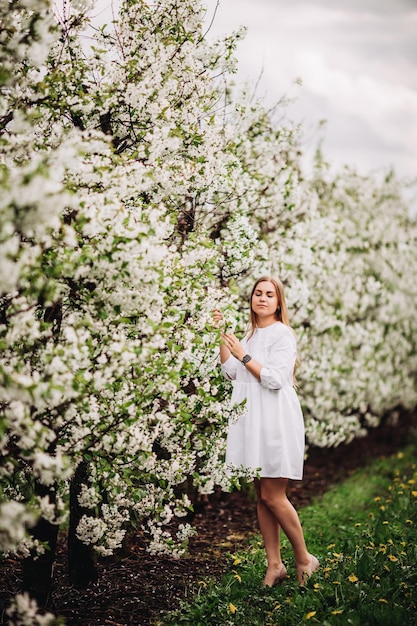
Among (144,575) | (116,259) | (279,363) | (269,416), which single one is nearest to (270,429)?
(269,416)

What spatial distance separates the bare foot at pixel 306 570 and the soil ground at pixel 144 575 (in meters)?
0.85

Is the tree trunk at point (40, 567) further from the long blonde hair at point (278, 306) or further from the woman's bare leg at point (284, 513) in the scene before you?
the long blonde hair at point (278, 306)

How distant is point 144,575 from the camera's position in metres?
5.19

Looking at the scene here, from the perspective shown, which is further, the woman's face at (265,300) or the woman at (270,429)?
the woman's face at (265,300)

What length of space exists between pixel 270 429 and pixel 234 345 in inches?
26.2

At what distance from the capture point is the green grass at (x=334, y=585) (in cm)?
406

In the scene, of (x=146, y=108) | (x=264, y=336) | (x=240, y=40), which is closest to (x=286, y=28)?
(x=240, y=40)

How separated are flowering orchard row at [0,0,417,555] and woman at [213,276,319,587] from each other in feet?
0.63

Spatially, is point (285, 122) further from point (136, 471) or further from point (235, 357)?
point (136, 471)

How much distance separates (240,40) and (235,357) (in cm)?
269

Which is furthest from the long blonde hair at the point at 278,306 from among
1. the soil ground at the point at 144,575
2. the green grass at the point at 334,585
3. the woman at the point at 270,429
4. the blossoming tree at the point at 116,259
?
the soil ground at the point at 144,575

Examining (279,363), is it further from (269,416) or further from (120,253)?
(120,253)

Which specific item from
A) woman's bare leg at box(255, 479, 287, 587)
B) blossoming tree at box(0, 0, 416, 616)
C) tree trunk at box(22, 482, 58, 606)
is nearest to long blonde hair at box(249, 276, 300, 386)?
blossoming tree at box(0, 0, 416, 616)

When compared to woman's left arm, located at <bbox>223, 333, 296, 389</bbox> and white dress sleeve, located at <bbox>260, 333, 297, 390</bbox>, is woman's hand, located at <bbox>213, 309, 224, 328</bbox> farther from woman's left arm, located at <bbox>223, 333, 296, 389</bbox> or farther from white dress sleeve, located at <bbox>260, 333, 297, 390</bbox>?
white dress sleeve, located at <bbox>260, 333, 297, 390</bbox>
